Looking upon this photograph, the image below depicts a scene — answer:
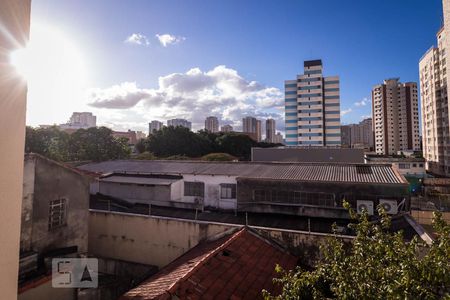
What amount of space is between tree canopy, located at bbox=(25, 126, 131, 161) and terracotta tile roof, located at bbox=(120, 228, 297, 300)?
3304 centimetres

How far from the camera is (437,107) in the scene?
63.1 m

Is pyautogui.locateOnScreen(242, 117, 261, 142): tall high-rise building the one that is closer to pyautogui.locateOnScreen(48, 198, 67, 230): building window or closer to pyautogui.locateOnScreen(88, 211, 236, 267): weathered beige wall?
pyautogui.locateOnScreen(88, 211, 236, 267): weathered beige wall

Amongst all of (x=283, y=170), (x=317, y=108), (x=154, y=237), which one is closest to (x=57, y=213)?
(x=154, y=237)

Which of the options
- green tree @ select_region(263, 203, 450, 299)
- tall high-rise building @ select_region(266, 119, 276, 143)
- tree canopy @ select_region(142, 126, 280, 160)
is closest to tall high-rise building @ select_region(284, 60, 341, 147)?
tree canopy @ select_region(142, 126, 280, 160)

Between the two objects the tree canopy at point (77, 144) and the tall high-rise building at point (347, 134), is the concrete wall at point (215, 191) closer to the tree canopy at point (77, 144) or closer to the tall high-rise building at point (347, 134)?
the tree canopy at point (77, 144)

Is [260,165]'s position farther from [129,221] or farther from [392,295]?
[392,295]

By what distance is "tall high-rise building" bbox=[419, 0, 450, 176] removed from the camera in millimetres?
59875

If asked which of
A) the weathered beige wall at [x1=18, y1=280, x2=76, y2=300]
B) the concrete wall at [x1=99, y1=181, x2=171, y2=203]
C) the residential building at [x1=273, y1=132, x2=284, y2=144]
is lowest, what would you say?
the weathered beige wall at [x1=18, y1=280, x2=76, y2=300]

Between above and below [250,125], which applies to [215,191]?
below

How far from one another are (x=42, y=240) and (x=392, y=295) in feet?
42.3

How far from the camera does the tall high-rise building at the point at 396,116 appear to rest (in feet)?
293

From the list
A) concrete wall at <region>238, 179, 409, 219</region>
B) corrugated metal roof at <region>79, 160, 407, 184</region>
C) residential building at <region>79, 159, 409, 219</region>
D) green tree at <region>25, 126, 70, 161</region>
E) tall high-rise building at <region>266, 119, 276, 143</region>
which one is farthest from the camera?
tall high-rise building at <region>266, 119, 276, 143</region>

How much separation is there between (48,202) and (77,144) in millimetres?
31792

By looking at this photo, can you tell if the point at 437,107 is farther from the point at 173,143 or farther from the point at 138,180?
the point at 138,180
